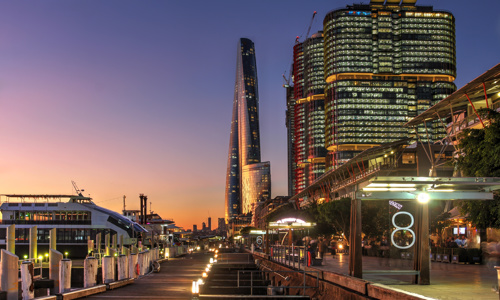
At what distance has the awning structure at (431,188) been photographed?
1522cm

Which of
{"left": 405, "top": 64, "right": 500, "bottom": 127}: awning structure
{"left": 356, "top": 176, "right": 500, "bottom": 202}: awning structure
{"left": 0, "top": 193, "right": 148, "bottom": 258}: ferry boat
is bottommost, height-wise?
{"left": 0, "top": 193, "right": 148, "bottom": 258}: ferry boat

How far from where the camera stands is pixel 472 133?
23.2 meters

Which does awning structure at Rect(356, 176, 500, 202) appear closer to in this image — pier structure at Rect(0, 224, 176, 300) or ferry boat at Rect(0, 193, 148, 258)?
pier structure at Rect(0, 224, 176, 300)

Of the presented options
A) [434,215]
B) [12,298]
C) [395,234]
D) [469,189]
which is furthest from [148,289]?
[434,215]

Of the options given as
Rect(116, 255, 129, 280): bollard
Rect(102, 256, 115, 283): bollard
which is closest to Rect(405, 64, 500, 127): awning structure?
Rect(116, 255, 129, 280): bollard

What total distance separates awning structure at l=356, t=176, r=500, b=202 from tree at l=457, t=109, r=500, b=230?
4.17m

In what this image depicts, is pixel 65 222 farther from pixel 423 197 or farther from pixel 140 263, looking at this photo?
pixel 423 197

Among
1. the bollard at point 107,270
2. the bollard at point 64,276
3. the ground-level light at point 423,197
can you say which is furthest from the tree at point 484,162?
the bollard at point 64,276

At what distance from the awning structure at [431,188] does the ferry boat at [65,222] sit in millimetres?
98476

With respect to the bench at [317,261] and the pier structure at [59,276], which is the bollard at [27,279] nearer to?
the pier structure at [59,276]

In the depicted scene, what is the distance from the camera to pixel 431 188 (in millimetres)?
16750

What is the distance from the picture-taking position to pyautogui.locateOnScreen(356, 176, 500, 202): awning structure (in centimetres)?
1522

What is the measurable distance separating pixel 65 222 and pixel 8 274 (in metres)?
102

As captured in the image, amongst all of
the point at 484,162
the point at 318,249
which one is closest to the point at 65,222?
the point at 318,249
